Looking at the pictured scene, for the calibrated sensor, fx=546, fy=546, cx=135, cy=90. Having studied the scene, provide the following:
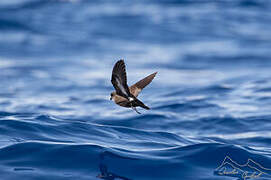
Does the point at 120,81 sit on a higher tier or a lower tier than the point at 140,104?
higher

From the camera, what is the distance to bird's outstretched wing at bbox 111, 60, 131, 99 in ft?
14.9

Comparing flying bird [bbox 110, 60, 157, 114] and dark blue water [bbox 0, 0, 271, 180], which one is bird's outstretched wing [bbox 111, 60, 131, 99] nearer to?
flying bird [bbox 110, 60, 157, 114]

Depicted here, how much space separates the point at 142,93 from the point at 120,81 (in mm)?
8854

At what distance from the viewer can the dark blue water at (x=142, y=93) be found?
6469mm

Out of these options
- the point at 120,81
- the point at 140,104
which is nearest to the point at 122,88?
the point at 120,81

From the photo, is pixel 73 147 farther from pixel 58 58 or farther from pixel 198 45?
A: pixel 198 45

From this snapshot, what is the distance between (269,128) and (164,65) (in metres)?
6.66

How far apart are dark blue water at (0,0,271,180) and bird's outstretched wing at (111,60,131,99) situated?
1.62 meters

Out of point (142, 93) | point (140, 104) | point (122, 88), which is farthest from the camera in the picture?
point (142, 93)

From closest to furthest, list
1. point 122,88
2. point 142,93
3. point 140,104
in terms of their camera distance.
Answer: point 140,104
point 122,88
point 142,93

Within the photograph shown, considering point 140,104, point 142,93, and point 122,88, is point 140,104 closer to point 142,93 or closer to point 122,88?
point 122,88

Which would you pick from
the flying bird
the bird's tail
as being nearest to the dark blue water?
the flying bird

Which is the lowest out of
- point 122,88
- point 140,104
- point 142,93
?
point 140,104

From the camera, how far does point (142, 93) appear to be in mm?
13445
